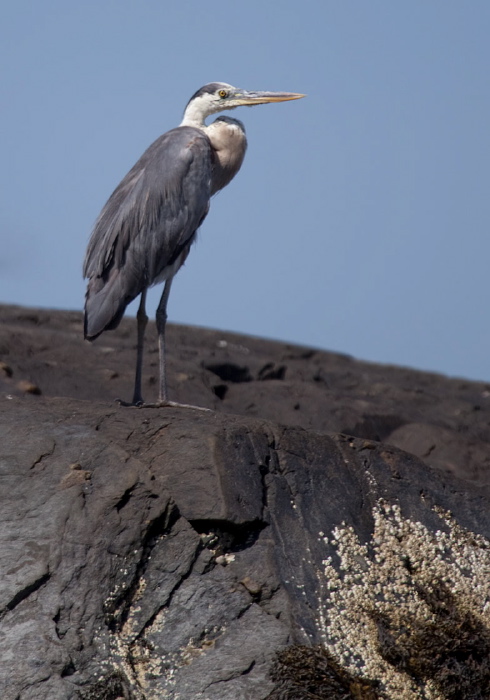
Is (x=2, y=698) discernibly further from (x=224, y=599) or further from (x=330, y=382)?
(x=330, y=382)

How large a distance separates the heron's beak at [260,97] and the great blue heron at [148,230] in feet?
2.14

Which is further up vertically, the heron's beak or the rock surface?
the heron's beak

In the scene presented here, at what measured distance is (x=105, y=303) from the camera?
265 inches

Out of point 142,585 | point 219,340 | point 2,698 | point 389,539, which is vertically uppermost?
point 219,340

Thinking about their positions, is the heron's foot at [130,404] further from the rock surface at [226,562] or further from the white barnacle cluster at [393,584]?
the white barnacle cluster at [393,584]

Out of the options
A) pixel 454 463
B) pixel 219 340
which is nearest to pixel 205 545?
pixel 454 463

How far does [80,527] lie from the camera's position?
4.80 m

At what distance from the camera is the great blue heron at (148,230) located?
6805 mm

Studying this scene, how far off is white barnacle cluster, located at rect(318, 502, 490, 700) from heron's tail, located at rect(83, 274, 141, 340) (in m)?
2.28

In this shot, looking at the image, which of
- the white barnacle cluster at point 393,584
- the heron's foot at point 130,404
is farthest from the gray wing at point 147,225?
the white barnacle cluster at point 393,584

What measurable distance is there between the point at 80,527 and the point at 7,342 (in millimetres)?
5126

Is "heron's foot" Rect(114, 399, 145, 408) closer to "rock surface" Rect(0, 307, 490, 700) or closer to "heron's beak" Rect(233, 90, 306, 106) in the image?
"rock surface" Rect(0, 307, 490, 700)

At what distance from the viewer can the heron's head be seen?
8.12 m

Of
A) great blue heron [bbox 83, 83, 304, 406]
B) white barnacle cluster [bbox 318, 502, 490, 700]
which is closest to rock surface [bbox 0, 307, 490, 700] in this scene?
white barnacle cluster [bbox 318, 502, 490, 700]
